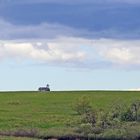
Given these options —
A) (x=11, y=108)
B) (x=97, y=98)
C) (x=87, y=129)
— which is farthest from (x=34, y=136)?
(x=97, y=98)

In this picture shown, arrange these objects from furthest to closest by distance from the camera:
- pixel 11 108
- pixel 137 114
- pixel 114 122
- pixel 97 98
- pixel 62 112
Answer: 1. pixel 97 98
2. pixel 11 108
3. pixel 62 112
4. pixel 137 114
5. pixel 114 122

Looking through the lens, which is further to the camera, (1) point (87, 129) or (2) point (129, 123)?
(2) point (129, 123)

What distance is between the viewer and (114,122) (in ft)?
183

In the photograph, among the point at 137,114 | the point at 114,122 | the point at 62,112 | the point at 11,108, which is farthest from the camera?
the point at 11,108

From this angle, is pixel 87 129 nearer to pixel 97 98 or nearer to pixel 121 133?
pixel 121 133

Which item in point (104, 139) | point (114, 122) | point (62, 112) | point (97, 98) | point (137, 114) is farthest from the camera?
point (97, 98)

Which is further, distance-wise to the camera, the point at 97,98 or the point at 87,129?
the point at 97,98

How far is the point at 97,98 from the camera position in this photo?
89688mm

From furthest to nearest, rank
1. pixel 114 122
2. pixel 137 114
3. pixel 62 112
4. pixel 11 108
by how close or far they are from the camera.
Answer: pixel 11 108, pixel 62 112, pixel 137 114, pixel 114 122

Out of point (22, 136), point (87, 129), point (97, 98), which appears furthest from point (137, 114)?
point (97, 98)

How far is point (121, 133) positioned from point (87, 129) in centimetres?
283

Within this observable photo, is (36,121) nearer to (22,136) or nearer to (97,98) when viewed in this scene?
(22,136)

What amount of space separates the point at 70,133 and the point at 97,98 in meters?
39.7

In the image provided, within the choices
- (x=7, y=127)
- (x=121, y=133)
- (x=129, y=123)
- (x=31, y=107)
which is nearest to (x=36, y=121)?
(x=7, y=127)
